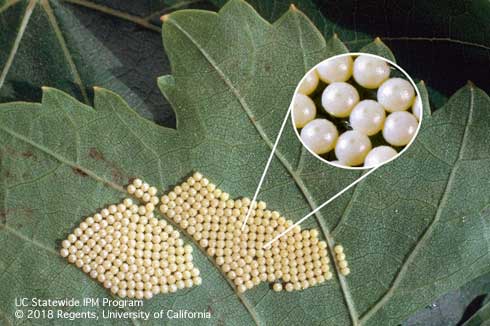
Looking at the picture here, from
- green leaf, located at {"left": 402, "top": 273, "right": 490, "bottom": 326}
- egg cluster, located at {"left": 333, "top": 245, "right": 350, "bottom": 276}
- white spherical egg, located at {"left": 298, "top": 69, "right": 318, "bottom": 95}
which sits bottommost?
green leaf, located at {"left": 402, "top": 273, "right": 490, "bottom": 326}

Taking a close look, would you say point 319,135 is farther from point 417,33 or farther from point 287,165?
point 417,33

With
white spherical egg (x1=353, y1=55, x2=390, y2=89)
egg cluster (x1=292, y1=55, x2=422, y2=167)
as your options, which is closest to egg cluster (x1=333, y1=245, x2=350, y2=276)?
egg cluster (x1=292, y1=55, x2=422, y2=167)

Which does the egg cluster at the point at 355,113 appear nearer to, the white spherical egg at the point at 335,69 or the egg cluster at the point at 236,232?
the white spherical egg at the point at 335,69

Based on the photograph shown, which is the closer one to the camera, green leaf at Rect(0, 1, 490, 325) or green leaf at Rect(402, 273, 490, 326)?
green leaf at Rect(0, 1, 490, 325)

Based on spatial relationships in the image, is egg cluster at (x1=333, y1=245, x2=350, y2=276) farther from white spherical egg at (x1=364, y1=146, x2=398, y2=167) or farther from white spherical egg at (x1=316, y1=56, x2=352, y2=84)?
white spherical egg at (x1=316, y1=56, x2=352, y2=84)

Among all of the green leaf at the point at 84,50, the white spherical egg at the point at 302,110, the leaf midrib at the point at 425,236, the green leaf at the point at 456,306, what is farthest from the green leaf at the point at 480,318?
the green leaf at the point at 84,50

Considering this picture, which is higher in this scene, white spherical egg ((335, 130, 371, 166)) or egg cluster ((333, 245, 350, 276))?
white spherical egg ((335, 130, 371, 166))
